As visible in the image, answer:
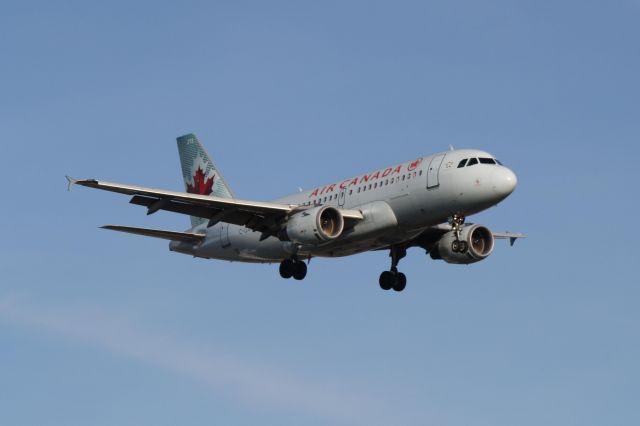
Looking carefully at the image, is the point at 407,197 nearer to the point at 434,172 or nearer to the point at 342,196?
the point at 434,172

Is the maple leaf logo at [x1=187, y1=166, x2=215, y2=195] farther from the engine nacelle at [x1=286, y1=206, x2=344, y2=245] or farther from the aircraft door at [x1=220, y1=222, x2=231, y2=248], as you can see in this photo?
the engine nacelle at [x1=286, y1=206, x2=344, y2=245]

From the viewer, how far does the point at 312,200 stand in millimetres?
54281

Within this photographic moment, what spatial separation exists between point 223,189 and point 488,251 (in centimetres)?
1548

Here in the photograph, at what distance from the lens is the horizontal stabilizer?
53.0m

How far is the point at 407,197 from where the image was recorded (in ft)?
162

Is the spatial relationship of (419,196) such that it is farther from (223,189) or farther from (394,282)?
→ (223,189)

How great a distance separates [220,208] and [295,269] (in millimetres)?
4620

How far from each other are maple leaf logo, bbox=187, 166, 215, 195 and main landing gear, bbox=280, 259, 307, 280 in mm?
10135

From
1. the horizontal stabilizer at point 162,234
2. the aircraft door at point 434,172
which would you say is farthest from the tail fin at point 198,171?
the aircraft door at point 434,172

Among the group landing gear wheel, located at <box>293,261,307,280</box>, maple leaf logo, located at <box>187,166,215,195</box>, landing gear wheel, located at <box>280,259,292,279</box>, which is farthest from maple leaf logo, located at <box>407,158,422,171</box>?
maple leaf logo, located at <box>187,166,215,195</box>

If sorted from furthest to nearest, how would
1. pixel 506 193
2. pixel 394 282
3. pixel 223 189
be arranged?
1. pixel 223 189
2. pixel 394 282
3. pixel 506 193

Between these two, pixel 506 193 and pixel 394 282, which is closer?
pixel 506 193

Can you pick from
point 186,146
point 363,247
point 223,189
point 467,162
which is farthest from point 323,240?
point 186,146

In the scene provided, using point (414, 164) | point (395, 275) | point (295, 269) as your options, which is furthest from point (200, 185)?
point (414, 164)
